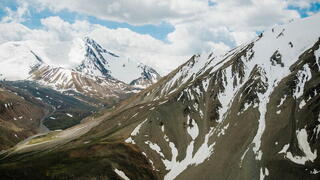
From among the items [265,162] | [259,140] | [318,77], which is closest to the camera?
[265,162]

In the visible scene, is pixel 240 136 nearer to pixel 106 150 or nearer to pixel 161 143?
pixel 161 143

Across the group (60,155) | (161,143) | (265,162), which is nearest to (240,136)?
(265,162)

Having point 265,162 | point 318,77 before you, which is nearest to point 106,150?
point 265,162

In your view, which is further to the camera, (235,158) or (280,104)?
(280,104)

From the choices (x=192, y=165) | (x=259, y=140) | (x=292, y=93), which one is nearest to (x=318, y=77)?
(x=292, y=93)

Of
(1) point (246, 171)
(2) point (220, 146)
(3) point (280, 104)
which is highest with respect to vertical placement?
(3) point (280, 104)

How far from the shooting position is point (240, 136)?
194m

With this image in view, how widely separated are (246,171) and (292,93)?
55.8m

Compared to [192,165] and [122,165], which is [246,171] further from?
[122,165]

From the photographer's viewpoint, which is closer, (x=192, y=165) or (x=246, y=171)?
(x=246, y=171)

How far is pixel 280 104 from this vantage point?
655ft

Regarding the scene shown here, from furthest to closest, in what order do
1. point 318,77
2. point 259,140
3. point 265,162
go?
1. point 318,77
2. point 259,140
3. point 265,162

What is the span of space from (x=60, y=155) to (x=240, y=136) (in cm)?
9088

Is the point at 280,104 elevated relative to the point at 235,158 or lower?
elevated
